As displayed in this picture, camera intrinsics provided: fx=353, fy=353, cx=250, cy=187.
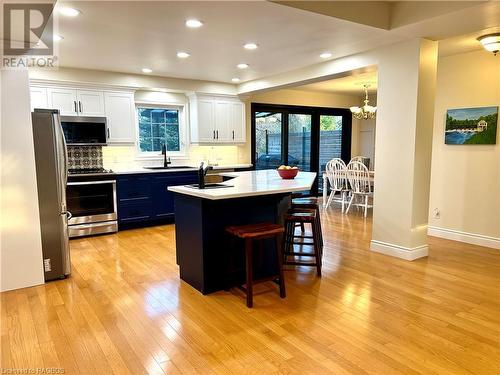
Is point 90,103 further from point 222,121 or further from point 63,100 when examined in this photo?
point 222,121

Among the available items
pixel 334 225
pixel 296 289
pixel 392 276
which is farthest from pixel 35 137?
pixel 334 225

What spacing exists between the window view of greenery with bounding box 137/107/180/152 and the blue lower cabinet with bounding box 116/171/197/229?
863mm

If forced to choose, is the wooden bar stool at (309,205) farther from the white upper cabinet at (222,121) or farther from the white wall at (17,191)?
the white wall at (17,191)

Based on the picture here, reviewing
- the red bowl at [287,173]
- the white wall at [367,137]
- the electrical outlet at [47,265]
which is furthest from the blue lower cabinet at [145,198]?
the white wall at [367,137]

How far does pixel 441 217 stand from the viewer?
4957mm

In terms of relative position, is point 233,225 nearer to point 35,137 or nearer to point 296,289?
point 296,289

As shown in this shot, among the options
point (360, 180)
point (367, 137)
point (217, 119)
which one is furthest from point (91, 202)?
point (367, 137)

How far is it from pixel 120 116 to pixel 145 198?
1342 mm

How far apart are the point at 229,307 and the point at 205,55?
3.04m

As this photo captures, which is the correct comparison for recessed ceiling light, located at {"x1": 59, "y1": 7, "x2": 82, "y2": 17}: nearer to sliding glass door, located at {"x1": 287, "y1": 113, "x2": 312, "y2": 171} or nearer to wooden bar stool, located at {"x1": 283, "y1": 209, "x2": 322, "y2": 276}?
wooden bar stool, located at {"x1": 283, "y1": 209, "x2": 322, "y2": 276}

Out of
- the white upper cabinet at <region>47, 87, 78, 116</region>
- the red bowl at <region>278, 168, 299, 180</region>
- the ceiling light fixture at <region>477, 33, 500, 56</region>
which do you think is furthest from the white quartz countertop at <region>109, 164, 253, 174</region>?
the ceiling light fixture at <region>477, 33, 500, 56</region>

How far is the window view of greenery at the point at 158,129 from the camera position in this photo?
622 centimetres

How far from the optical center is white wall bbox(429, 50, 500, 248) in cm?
439

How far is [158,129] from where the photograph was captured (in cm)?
639
